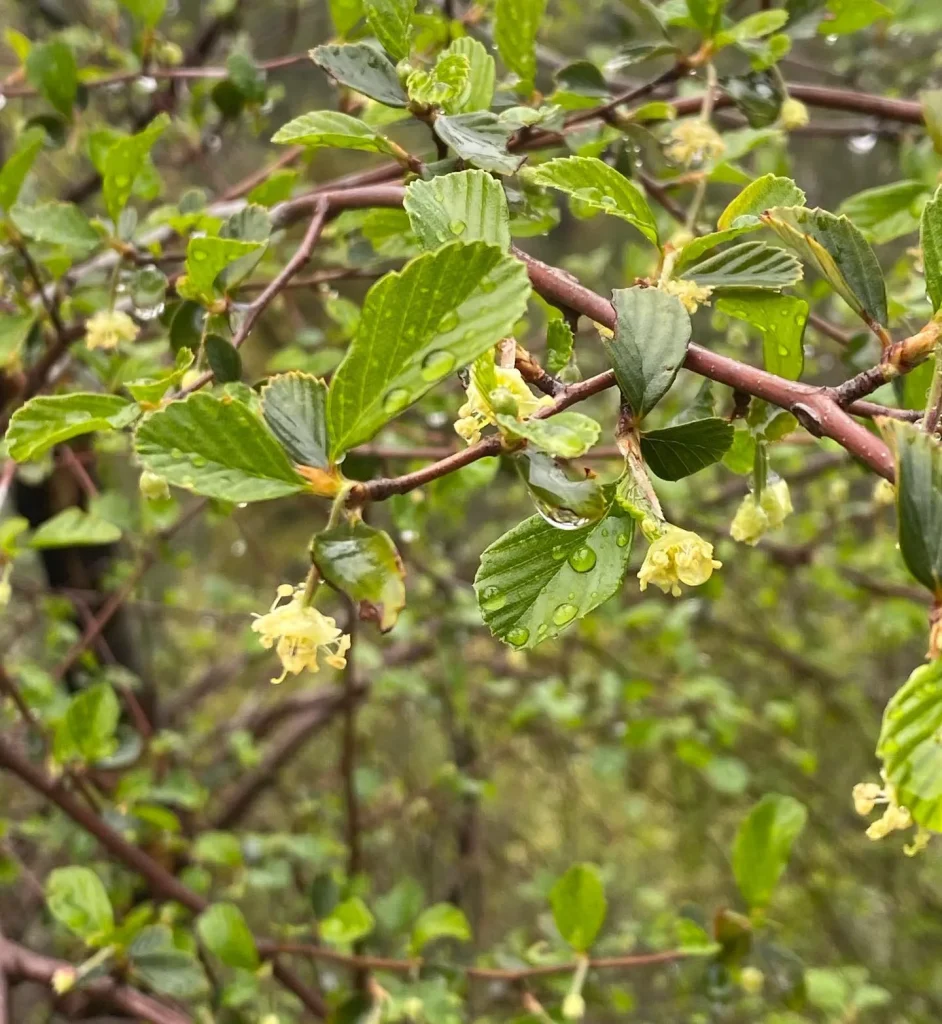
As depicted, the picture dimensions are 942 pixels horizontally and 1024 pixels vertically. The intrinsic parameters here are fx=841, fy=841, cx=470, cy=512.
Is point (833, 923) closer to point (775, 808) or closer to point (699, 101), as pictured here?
point (775, 808)

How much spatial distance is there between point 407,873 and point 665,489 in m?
1.17

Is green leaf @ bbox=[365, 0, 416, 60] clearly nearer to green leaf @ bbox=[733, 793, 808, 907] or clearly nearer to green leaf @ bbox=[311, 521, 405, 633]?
green leaf @ bbox=[311, 521, 405, 633]

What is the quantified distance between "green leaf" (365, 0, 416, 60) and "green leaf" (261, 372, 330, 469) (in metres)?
0.18

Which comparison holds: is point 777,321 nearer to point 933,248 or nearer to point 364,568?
point 933,248

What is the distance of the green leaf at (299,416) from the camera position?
12.1 inches

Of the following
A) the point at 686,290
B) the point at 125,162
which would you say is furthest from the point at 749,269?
the point at 125,162

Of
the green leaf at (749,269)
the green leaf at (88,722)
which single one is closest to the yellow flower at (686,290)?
the green leaf at (749,269)

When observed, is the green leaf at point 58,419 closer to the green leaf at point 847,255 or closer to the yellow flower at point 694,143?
the green leaf at point 847,255

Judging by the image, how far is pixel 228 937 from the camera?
76 cm

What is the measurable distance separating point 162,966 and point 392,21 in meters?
0.73

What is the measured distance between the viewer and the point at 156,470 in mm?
292

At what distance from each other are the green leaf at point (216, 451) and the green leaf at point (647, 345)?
0.12 meters

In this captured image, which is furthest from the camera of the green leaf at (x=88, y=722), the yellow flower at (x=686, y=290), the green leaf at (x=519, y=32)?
the green leaf at (x=88, y=722)

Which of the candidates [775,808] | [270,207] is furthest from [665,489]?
[270,207]
